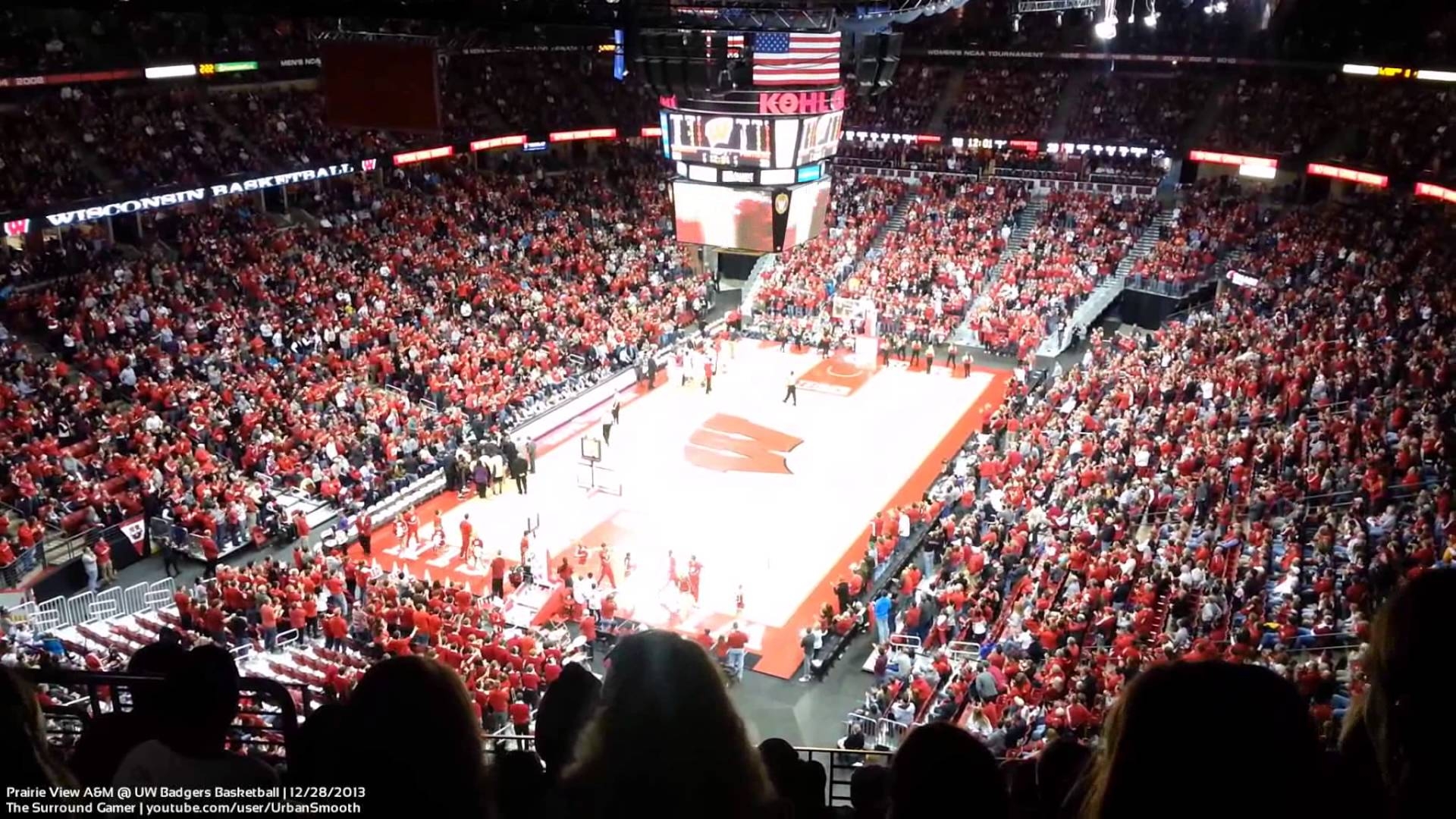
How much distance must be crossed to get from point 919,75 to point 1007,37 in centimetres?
419

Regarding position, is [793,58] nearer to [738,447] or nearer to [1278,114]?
[738,447]

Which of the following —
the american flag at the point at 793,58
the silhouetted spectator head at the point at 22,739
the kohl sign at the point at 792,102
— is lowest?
the silhouetted spectator head at the point at 22,739

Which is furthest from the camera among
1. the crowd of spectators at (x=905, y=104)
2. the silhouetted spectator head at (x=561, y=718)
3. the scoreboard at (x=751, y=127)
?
the crowd of spectators at (x=905, y=104)

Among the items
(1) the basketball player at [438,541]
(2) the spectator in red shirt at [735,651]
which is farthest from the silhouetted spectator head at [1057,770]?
(1) the basketball player at [438,541]

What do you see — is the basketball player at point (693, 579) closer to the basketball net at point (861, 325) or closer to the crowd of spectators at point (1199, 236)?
the basketball net at point (861, 325)

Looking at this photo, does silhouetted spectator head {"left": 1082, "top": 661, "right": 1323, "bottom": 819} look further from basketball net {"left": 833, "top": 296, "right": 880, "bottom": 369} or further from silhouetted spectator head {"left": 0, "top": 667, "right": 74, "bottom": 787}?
basketball net {"left": 833, "top": 296, "right": 880, "bottom": 369}

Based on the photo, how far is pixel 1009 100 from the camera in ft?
140

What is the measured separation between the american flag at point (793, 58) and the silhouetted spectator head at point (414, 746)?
1588 cm

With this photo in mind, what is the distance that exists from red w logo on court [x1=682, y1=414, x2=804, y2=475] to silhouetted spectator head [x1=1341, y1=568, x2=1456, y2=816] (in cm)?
2276

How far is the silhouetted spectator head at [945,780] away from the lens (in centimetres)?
260

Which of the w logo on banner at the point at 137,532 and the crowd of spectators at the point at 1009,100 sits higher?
the crowd of spectators at the point at 1009,100

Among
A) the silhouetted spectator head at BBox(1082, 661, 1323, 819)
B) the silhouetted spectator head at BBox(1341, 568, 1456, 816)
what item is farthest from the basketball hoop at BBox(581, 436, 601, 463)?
the silhouetted spectator head at BBox(1082, 661, 1323, 819)

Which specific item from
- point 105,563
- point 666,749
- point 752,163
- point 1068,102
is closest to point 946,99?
point 1068,102

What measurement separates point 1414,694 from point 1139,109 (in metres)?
41.2
